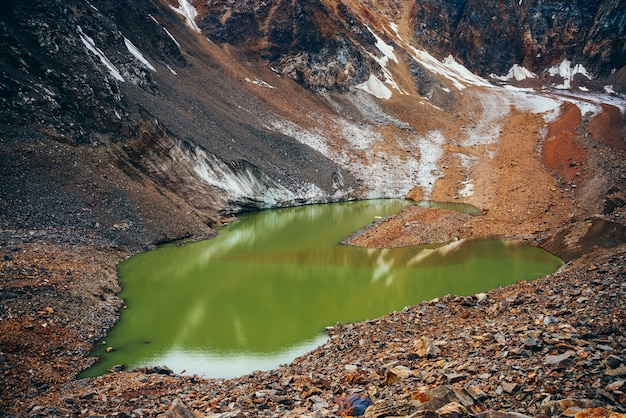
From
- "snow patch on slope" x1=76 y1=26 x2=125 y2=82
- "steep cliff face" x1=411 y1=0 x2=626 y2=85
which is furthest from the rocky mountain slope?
"steep cliff face" x1=411 y1=0 x2=626 y2=85

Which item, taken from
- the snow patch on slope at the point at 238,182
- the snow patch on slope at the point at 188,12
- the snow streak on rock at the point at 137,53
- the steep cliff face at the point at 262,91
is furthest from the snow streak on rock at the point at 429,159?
the snow patch on slope at the point at 188,12

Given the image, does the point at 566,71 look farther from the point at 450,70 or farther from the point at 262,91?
the point at 262,91

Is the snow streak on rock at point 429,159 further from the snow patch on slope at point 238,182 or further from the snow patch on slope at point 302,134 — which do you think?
the snow patch on slope at point 238,182

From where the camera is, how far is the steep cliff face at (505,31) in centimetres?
8656

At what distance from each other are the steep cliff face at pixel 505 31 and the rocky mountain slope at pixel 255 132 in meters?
0.37

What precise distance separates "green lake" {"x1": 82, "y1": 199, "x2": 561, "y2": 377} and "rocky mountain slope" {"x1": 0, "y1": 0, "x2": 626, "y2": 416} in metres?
1.45

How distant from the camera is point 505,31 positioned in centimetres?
8956

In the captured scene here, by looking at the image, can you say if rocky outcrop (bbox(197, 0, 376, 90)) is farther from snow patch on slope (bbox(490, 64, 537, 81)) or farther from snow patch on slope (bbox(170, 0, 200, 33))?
snow patch on slope (bbox(490, 64, 537, 81))

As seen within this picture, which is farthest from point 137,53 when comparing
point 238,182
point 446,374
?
point 446,374

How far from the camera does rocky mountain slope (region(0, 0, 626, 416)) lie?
70.0 ft

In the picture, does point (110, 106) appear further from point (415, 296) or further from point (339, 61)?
point (339, 61)

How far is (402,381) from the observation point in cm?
887

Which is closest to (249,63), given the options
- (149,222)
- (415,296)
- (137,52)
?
(137,52)

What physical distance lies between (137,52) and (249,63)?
20.1m
